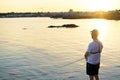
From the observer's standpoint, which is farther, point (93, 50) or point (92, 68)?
point (92, 68)

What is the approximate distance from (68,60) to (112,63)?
12.2ft

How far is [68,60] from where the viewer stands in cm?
2409

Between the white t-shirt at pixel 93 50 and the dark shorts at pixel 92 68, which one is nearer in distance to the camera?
the white t-shirt at pixel 93 50

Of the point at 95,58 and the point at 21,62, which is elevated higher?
the point at 95,58

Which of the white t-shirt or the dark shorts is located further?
the dark shorts

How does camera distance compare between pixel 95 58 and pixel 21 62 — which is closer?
pixel 95 58

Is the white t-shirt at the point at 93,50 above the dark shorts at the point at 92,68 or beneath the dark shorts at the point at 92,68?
above

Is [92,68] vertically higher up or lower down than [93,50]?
lower down

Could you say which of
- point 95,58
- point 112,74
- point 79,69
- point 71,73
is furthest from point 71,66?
point 95,58

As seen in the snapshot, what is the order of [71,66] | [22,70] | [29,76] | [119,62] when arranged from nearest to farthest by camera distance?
[29,76] → [22,70] → [71,66] → [119,62]

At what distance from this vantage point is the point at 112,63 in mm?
22234

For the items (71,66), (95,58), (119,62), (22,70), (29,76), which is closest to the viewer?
(95,58)

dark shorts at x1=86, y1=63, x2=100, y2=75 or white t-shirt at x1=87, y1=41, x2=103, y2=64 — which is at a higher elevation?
white t-shirt at x1=87, y1=41, x2=103, y2=64

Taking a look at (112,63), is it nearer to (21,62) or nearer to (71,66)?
(71,66)
